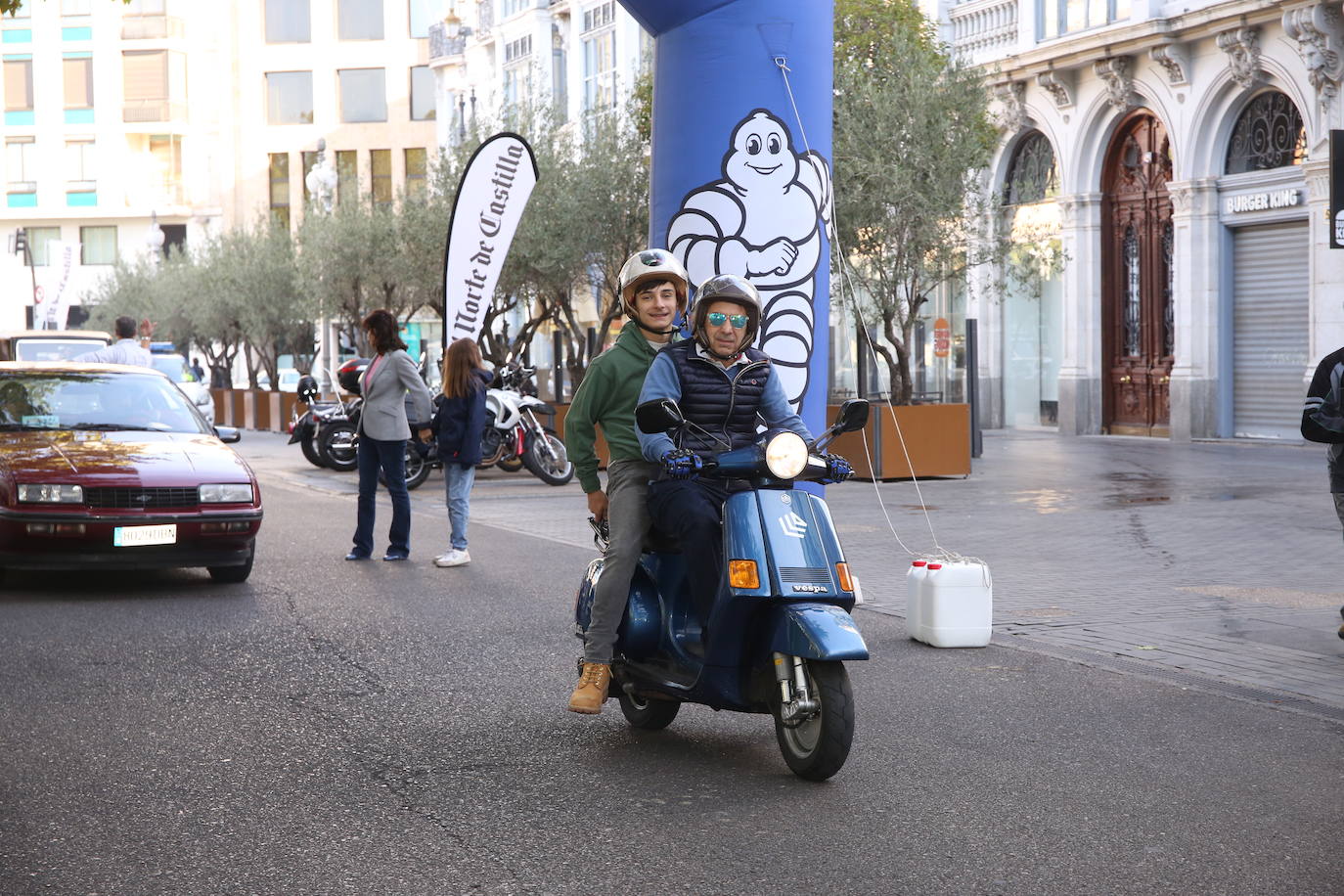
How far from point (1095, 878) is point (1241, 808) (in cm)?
97

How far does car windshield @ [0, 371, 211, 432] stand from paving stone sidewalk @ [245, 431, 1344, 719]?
11.8ft

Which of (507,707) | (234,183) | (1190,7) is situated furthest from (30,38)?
(507,707)

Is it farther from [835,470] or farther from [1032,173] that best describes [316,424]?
[835,470]

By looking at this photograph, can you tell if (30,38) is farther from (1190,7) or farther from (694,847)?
(694,847)

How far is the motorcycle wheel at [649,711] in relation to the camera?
6.66 meters

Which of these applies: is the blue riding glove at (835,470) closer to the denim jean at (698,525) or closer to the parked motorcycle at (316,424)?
the denim jean at (698,525)

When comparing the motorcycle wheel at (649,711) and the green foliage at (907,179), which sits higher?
the green foliage at (907,179)

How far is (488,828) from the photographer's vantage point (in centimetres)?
525

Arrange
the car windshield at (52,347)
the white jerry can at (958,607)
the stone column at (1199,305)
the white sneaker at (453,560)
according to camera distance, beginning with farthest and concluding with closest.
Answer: the stone column at (1199,305) → the car windshield at (52,347) → the white sneaker at (453,560) → the white jerry can at (958,607)

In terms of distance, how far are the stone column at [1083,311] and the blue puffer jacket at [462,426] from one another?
18.6 m

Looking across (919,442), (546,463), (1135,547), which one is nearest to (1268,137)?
(919,442)

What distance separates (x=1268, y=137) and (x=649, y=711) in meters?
21.7

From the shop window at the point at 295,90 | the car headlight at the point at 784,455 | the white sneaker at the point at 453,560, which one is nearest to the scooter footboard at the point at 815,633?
the car headlight at the point at 784,455

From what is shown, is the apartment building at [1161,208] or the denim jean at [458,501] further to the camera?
the apartment building at [1161,208]
